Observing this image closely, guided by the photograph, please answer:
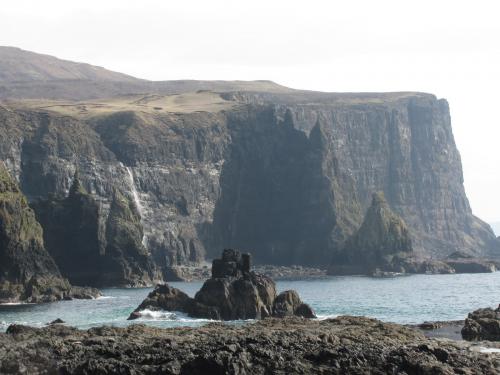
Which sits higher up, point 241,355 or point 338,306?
point 338,306

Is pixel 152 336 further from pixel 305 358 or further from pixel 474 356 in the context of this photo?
pixel 474 356

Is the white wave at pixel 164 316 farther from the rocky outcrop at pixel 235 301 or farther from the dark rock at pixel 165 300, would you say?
the dark rock at pixel 165 300

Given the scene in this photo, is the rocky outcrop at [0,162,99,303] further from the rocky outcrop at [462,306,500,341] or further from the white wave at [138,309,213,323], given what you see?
the rocky outcrop at [462,306,500,341]

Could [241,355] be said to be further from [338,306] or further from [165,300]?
[338,306]

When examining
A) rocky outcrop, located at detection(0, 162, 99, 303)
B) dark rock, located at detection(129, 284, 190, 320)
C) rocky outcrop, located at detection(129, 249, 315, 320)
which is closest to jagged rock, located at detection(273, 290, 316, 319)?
rocky outcrop, located at detection(129, 249, 315, 320)

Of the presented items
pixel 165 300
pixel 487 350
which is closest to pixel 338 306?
pixel 165 300

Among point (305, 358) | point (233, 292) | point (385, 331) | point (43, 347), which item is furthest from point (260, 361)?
point (233, 292)

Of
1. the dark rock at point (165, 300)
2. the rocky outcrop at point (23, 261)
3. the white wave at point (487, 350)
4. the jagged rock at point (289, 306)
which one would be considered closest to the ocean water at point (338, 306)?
the dark rock at point (165, 300)

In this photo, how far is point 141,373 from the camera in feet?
221

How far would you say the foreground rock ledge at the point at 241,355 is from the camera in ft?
223

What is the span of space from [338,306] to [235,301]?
24.3m

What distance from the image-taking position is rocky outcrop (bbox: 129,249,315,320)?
124 m

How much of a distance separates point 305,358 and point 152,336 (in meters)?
14.7

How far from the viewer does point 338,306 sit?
14575 cm
